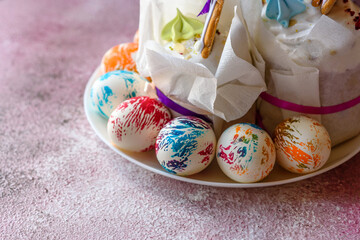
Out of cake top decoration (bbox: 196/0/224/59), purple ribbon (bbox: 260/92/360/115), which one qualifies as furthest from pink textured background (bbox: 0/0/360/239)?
cake top decoration (bbox: 196/0/224/59)

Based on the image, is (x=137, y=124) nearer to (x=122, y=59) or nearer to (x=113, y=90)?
(x=113, y=90)

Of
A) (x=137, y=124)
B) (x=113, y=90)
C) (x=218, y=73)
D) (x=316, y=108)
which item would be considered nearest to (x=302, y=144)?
(x=316, y=108)

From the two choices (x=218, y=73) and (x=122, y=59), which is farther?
(x=122, y=59)

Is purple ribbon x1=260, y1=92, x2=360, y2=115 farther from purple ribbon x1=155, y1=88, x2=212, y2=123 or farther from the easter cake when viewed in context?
purple ribbon x1=155, y1=88, x2=212, y2=123

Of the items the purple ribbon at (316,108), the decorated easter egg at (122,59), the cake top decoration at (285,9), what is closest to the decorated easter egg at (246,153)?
the purple ribbon at (316,108)

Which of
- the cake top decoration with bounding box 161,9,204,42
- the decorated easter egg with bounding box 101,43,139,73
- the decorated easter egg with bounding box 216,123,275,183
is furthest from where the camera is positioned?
the decorated easter egg with bounding box 101,43,139,73

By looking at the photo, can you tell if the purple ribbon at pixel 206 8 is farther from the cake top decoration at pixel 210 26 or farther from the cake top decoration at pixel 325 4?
the cake top decoration at pixel 325 4

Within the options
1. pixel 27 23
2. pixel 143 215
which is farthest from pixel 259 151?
pixel 27 23
